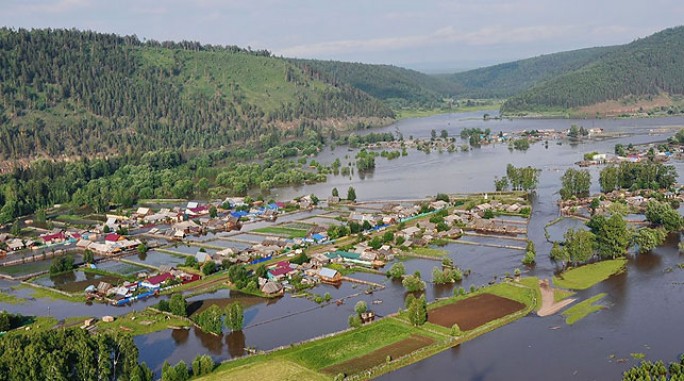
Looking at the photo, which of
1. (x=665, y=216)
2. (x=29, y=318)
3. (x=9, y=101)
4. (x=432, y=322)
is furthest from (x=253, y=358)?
(x=9, y=101)

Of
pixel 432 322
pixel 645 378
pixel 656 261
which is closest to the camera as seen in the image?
pixel 645 378

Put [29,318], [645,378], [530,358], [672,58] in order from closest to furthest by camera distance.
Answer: [645,378], [530,358], [29,318], [672,58]

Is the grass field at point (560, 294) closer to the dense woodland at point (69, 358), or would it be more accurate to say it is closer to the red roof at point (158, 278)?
the dense woodland at point (69, 358)

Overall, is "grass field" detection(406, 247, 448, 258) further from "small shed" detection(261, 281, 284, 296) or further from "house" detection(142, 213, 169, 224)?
"house" detection(142, 213, 169, 224)

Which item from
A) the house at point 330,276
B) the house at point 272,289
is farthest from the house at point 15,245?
the house at point 330,276

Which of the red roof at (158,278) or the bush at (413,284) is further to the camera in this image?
the red roof at (158,278)

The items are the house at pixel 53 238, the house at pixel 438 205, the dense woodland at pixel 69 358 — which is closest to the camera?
the dense woodland at pixel 69 358

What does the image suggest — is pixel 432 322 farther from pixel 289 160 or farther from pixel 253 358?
pixel 289 160
